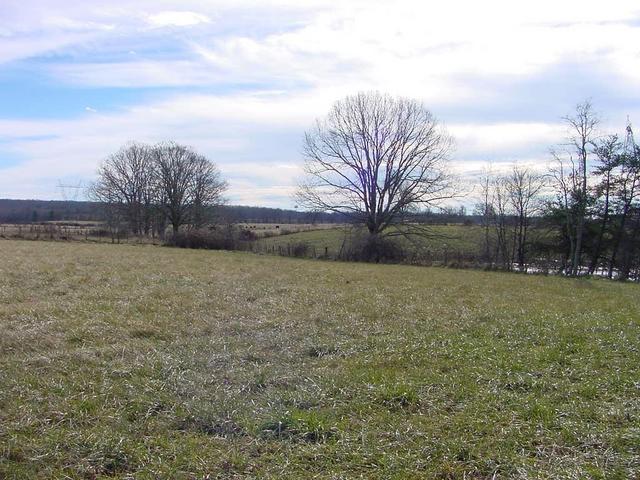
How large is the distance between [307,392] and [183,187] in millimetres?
58894

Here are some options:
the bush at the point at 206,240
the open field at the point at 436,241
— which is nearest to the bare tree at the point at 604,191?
the open field at the point at 436,241

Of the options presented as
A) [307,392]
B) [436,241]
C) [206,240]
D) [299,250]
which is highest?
[436,241]

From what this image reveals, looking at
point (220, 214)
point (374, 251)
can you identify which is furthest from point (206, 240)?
point (220, 214)

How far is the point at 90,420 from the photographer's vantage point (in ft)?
15.0

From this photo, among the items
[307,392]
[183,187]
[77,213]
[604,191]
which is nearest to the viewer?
[307,392]

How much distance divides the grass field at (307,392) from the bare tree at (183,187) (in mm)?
51133

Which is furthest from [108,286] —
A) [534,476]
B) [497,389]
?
[534,476]

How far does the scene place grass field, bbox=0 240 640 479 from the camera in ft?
13.0

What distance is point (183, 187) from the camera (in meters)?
61.6

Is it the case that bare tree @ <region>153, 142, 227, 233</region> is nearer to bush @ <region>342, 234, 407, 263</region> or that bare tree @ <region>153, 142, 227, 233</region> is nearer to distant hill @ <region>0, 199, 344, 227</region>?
distant hill @ <region>0, 199, 344, 227</region>

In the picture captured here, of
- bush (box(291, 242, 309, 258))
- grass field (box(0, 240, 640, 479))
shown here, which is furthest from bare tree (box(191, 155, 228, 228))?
grass field (box(0, 240, 640, 479))

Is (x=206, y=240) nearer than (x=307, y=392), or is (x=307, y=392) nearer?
(x=307, y=392)

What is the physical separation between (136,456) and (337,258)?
32406 mm

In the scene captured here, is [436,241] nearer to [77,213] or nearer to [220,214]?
[220,214]
